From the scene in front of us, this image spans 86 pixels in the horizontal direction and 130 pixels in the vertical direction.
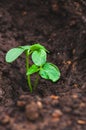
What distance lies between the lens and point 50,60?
6.44ft

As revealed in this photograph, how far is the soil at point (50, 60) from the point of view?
1.37 m

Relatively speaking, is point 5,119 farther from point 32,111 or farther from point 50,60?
point 50,60

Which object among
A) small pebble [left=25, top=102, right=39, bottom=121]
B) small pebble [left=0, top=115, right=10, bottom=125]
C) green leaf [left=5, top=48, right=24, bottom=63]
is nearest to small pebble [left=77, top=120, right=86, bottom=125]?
small pebble [left=25, top=102, right=39, bottom=121]

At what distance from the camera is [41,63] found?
5.36 ft

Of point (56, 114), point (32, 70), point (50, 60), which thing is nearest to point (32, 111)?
point (56, 114)

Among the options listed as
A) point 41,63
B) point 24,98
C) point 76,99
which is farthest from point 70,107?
point 41,63

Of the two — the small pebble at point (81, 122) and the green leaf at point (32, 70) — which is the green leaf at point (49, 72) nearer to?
the green leaf at point (32, 70)

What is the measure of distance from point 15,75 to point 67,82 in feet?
0.98

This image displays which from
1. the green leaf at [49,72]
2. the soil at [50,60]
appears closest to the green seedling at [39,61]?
the green leaf at [49,72]

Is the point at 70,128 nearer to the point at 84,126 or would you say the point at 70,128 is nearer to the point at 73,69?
the point at 84,126

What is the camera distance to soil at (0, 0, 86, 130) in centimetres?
137

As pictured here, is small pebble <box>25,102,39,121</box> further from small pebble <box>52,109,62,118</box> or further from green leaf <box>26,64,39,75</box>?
green leaf <box>26,64,39,75</box>

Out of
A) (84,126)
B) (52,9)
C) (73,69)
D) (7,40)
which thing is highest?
(52,9)

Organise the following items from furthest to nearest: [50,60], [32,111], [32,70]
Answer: [50,60], [32,70], [32,111]
